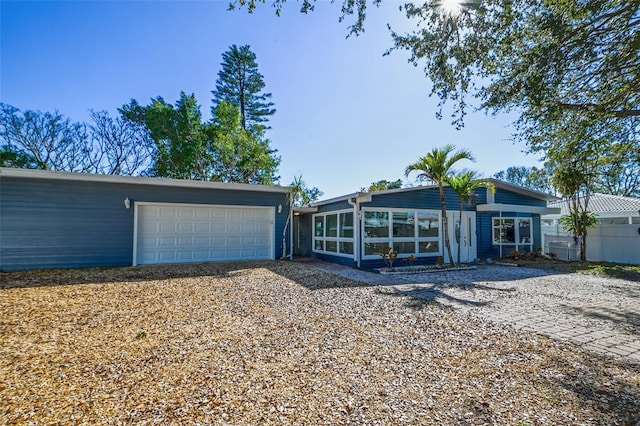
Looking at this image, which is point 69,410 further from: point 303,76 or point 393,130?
point 393,130

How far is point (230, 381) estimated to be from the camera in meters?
2.65

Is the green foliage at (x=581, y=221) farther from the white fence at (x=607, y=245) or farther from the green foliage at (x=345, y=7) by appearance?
the green foliage at (x=345, y=7)

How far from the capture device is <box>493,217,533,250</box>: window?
13359 mm

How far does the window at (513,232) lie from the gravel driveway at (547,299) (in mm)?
3757

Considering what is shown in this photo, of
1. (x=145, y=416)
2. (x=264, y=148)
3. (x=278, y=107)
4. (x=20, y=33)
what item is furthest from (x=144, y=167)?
(x=145, y=416)

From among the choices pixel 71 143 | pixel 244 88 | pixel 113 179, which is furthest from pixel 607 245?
pixel 71 143

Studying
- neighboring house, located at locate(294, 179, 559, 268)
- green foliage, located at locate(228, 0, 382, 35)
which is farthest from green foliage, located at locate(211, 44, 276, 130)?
green foliage, located at locate(228, 0, 382, 35)

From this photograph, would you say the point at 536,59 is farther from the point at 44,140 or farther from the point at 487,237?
the point at 44,140

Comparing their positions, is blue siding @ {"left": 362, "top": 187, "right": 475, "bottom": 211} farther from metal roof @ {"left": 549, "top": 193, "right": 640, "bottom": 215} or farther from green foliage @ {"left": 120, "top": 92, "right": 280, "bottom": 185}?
green foliage @ {"left": 120, "top": 92, "right": 280, "bottom": 185}

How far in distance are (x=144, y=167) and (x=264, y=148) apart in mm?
8224

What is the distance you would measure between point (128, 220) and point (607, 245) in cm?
1879

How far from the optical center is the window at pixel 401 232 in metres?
10.2

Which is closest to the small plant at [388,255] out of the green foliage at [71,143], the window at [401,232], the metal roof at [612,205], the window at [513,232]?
the window at [401,232]

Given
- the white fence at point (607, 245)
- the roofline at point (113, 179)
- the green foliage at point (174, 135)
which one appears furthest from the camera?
the green foliage at point (174, 135)
